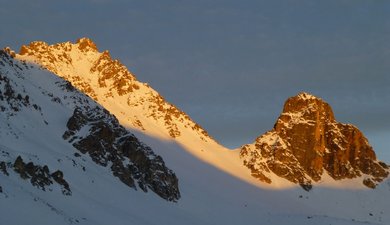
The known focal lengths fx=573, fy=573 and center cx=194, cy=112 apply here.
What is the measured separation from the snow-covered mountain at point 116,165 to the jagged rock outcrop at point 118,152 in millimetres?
177

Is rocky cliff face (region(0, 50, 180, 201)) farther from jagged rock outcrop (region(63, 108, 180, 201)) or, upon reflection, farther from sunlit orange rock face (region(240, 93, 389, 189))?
sunlit orange rock face (region(240, 93, 389, 189))

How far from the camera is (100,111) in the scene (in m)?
84.4

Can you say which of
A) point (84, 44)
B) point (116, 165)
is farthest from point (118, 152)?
point (84, 44)

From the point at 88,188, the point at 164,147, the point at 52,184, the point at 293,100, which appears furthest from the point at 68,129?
the point at 293,100

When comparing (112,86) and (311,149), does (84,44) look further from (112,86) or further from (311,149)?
(311,149)

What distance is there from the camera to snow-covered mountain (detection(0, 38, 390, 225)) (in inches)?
1797

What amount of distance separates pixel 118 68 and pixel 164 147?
35.1 metres

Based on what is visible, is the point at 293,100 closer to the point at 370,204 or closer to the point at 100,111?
the point at 370,204

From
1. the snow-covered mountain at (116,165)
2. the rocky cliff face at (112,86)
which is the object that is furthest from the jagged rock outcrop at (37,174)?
the rocky cliff face at (112,86)

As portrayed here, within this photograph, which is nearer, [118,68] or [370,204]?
[370,204]

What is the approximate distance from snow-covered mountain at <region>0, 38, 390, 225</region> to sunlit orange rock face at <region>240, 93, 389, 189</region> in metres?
2.91

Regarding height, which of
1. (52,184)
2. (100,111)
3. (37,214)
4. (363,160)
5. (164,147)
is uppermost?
(363,160)

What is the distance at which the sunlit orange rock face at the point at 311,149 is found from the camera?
150 meters

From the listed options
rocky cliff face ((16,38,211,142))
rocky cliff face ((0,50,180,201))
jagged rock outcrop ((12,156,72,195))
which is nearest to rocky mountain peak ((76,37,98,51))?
rocky cliff face ((16,38,211,142))
